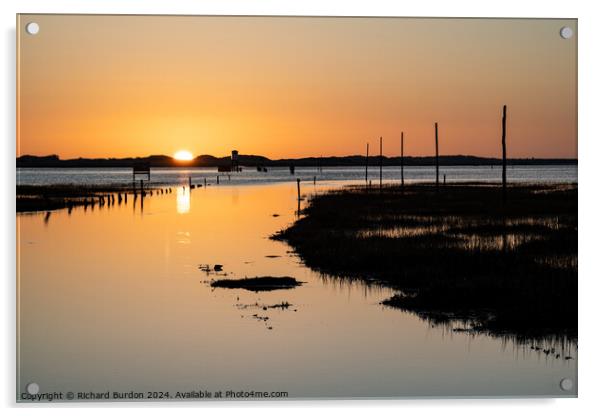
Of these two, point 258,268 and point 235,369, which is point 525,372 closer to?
point 235,369

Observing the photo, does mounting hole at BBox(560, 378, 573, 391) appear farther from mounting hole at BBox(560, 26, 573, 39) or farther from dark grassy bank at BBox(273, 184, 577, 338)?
mounting hole at BBox(560, 26, 573, 39)

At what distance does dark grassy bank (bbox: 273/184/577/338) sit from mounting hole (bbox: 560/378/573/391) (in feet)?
3.27

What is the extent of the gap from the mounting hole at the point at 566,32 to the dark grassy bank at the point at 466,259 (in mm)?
2505

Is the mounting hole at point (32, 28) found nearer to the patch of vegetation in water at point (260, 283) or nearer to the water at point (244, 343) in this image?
the water at point (244, 343)

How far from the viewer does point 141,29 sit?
1284 centimetres

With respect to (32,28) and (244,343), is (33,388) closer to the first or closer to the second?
(244,343)

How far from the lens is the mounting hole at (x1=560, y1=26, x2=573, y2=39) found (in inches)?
498

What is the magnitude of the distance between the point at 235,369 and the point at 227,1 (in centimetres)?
554

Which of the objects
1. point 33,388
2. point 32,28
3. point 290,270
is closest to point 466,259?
point 290,270

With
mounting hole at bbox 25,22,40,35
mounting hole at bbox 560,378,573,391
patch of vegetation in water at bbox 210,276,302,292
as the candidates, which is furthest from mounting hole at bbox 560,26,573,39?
mounting hole at bbox 25,22,40,35

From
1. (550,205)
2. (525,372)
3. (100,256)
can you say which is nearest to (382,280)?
(525,372)

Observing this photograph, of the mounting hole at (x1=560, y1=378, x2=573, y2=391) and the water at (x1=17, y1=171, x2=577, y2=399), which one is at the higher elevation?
the water at (x1=17, y1=171, x2=577, y2=399)

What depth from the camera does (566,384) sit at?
11.3 m

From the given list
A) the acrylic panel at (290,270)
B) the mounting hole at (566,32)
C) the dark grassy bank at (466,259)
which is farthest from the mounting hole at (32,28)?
the mounting hole at (566,32)
